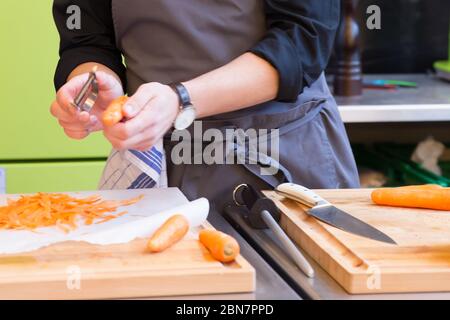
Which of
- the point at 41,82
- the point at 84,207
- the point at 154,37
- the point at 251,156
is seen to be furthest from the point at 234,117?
the point at 41,82

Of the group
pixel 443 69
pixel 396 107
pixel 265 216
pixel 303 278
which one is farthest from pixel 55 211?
pixel 443 69

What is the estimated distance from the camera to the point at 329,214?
3.82 ft

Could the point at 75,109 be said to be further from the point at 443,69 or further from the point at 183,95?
the point at 443,69

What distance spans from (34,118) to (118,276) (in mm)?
1378

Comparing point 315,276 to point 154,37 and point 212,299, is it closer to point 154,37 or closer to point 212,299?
point 212,299

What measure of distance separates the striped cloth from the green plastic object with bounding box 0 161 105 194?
84 cm

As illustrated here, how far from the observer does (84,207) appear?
48.9 inches

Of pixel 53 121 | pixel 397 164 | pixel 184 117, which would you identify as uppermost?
pixel 184 117

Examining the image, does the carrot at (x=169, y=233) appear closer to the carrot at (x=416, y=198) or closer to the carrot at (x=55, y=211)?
the carrot at (x=55, y=211)

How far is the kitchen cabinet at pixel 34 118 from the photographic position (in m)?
2.19

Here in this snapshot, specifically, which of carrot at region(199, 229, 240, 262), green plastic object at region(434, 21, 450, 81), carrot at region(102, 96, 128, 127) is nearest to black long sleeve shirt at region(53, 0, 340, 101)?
carrot at region(102, 96, 128, 127)

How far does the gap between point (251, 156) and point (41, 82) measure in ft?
3.36

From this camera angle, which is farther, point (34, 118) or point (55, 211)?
point (34, 118)

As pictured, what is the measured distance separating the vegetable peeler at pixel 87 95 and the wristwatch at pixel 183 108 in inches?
4.7
